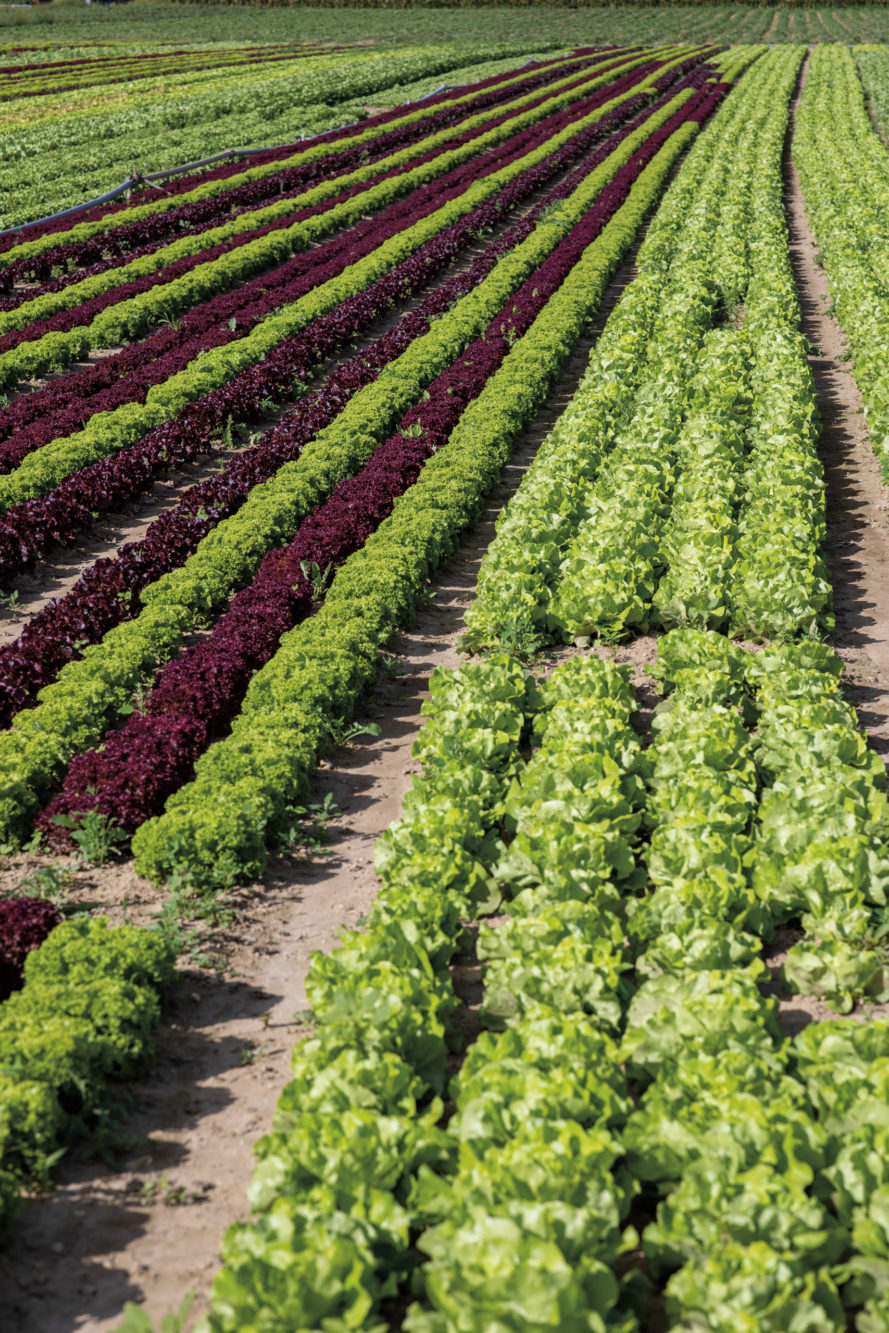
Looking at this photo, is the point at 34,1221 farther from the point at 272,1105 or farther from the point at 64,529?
the point at 64,529

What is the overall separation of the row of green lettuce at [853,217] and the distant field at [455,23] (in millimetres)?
34301

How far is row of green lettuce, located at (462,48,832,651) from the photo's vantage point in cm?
1144

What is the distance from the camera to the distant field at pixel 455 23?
79000mm

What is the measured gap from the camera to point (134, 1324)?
4.73m

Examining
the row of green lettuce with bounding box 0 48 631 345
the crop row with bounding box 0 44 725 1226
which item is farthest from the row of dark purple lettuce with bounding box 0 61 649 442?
the crop row with bounding box 0 44 725 1226

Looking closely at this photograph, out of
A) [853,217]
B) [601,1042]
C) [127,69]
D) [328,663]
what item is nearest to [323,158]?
[853,217]

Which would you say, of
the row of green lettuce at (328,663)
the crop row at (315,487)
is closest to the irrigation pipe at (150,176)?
the crop row at (315,487)

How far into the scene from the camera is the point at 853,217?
89.8ft

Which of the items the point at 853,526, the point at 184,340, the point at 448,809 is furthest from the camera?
the point at 184,340

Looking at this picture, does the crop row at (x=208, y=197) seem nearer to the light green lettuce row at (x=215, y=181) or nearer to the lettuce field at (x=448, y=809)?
the light green lettuce row at (x=215, y=181)

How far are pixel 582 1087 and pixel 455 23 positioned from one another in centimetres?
9532

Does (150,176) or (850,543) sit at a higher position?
(150,176)

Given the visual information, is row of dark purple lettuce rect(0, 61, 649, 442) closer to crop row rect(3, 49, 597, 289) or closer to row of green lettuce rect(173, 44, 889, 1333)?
crop row rect(3, 49, 597, 289)

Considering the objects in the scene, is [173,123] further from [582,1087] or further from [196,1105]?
[582,1087]
